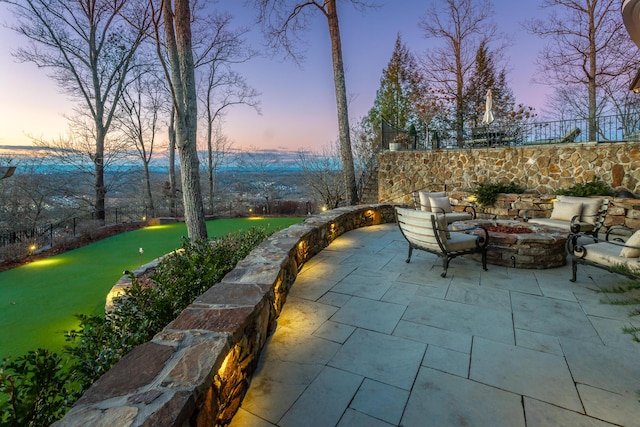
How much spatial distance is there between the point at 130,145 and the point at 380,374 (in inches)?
600

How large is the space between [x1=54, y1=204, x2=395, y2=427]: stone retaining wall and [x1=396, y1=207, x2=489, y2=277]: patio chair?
193 centimetres

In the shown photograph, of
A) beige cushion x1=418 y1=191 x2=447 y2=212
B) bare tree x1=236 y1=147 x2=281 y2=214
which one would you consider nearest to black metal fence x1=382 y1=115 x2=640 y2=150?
beige cushion x1=418 y1=191 x2=447 y2=212

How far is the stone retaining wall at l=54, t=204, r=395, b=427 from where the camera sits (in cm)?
104

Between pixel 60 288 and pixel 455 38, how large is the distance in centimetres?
1630

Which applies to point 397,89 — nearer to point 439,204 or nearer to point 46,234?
point 439,204

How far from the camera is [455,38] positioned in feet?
44.1

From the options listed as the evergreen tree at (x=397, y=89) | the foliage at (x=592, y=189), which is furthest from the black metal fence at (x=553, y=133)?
the evergreen tree at (x=397, y=89)

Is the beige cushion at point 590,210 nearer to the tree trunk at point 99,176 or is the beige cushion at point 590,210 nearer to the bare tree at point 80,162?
the bare tree at point 80,162

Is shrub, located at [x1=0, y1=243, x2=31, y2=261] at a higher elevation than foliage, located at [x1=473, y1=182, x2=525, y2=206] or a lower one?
lower

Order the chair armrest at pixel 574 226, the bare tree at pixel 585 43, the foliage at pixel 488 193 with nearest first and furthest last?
1. the chair armrest at pixel 574 226
2. the foliage at pixel 488 193
3. the bare tree at pixel 585 43

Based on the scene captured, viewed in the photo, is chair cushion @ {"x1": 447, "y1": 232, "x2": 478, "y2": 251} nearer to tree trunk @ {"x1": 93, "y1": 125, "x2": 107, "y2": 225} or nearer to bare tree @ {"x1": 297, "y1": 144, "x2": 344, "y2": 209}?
bare tree @ {"x1": 297, "y1": 144, "x2": 344, "y2": 209}

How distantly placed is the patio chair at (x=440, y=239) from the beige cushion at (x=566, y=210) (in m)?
2.86

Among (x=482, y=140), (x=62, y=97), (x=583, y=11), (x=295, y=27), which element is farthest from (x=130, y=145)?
(x=583, y=11)

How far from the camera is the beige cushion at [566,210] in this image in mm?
5223
